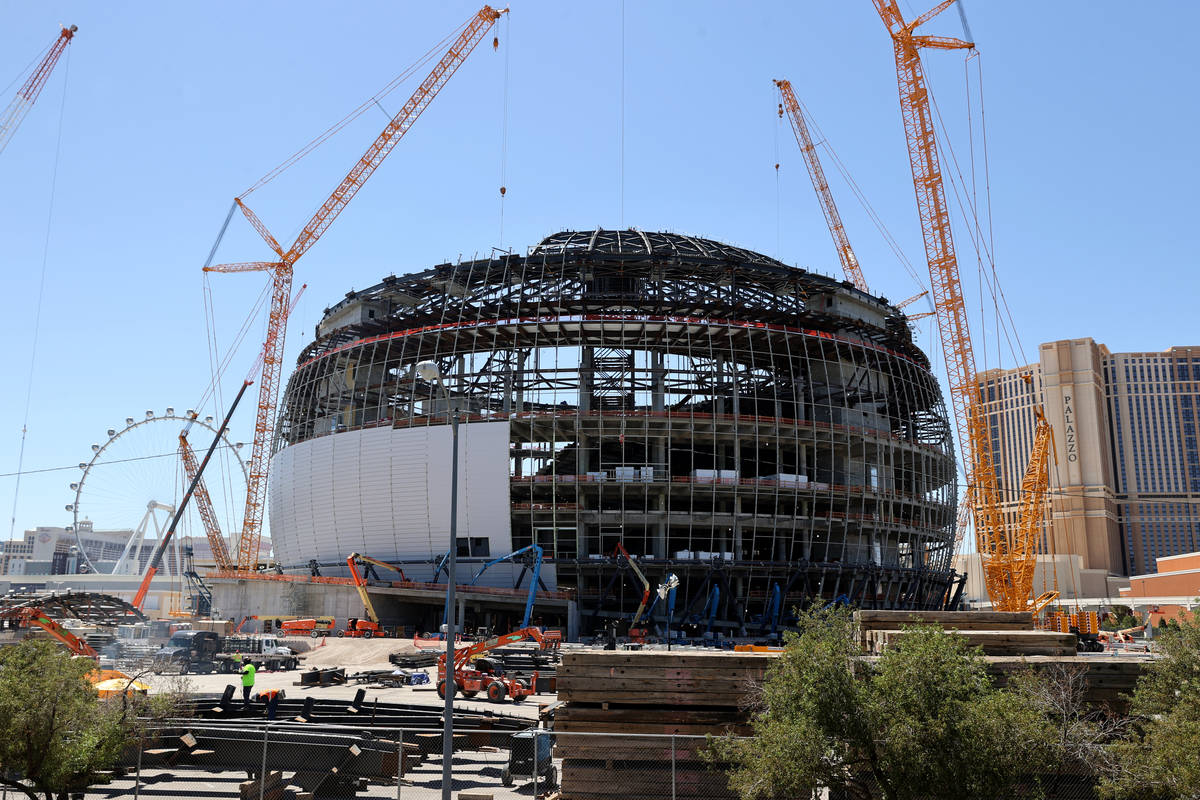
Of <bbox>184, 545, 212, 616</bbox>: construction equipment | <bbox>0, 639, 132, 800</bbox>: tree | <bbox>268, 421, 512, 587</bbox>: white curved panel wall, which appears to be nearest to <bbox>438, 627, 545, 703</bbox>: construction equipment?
<bbox>0, 639, 132, 800</bbox>: tree

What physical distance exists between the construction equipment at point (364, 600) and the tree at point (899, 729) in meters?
53.8

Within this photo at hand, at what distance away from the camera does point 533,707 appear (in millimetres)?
36812

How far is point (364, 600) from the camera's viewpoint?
70.5 meters

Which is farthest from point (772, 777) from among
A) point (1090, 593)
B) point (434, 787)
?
point (1090, 593)

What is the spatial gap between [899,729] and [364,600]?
6048 cm

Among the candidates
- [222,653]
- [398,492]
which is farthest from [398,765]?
[398,492]

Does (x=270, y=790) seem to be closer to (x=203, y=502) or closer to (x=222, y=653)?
(x=222, y=653)

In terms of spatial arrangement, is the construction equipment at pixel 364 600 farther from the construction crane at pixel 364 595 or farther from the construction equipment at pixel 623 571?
the construction equipment at pixel 623 571

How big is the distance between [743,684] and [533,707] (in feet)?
59.0

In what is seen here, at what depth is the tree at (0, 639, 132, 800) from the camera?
18219 mm

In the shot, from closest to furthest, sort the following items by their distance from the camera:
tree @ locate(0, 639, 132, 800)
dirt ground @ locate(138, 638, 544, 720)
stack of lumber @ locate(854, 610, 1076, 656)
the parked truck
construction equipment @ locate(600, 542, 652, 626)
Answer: tree @ locate(0, 639, 132, 800), stack of lumber @ locate(854, 610, 1076, 656), dirt ground @ locate(138, 638, 544, 720), the parked truck, construction equipment @ locate(600, 542, 652, 626)

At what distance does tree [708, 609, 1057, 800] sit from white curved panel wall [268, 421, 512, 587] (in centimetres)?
5968

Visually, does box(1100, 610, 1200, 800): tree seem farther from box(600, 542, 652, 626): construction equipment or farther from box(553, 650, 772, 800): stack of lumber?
box(600, 542, 652, 626): construction equipment

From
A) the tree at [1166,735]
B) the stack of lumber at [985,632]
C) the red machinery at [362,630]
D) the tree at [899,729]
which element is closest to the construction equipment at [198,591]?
the red machinery at [362,630]
